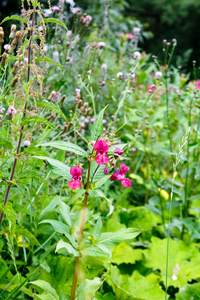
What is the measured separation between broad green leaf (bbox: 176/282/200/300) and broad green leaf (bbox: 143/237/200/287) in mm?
165

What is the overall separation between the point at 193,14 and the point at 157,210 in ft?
49.8

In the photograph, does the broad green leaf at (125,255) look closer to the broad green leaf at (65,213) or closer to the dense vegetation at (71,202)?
the dense vegetation at (71,202)

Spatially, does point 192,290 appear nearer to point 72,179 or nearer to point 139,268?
point 139,268

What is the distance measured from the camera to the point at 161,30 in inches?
620

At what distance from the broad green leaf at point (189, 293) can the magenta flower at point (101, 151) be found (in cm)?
84

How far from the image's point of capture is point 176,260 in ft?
5.42

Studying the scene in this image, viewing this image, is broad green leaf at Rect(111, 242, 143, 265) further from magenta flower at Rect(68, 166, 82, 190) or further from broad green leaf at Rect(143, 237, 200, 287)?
magenta flower at Rect(68, 166, 82, 190)

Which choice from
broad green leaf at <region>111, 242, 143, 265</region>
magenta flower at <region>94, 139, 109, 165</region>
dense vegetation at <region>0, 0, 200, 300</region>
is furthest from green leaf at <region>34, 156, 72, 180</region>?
broad green leaf at <region>111, 242, 143, 265</region>

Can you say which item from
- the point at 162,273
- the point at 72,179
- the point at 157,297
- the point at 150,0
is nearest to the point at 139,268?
the point at 162,273

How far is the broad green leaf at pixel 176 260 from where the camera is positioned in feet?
5.04

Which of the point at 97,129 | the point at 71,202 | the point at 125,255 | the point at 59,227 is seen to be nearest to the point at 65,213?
the point at 59,227

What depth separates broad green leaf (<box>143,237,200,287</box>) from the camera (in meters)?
1.54

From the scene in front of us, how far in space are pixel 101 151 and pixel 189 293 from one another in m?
0.88

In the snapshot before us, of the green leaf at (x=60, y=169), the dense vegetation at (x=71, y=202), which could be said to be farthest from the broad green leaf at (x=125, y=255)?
the green leaf at (x=60, y=169)
